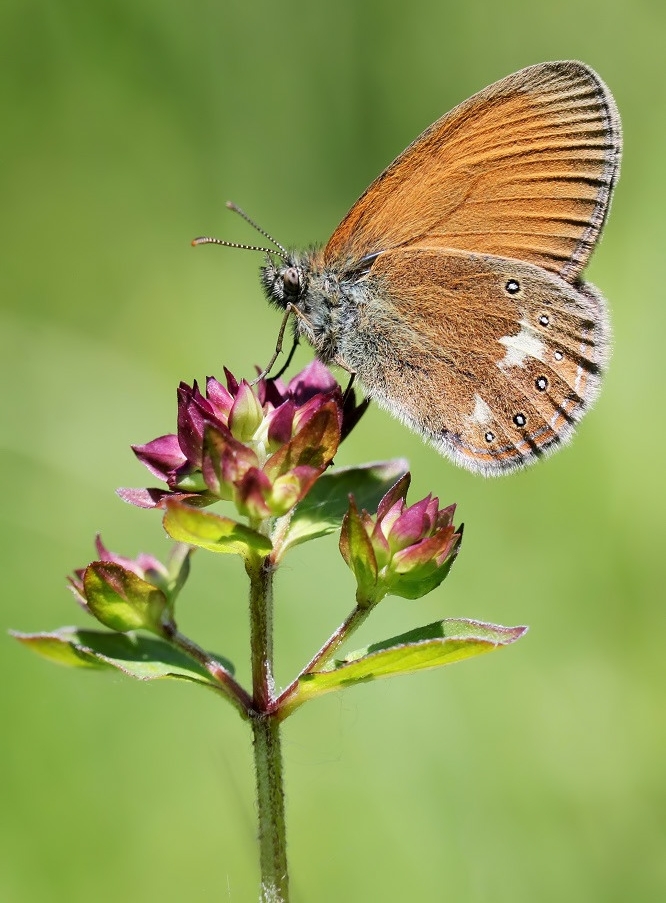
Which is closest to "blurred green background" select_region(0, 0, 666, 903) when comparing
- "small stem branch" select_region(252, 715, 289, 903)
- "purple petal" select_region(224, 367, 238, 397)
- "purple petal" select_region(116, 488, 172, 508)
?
"small stem branch" select_region(252, 715, 289, 903)

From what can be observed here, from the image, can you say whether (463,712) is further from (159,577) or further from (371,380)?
(159,577)

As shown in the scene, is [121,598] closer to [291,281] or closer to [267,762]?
[267,762]

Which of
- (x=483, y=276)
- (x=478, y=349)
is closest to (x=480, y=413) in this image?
(x=478, y=349)

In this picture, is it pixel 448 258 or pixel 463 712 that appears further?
pixel 463 712

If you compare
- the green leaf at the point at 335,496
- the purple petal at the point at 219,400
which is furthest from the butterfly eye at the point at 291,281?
the purple petal at the point at 219,400

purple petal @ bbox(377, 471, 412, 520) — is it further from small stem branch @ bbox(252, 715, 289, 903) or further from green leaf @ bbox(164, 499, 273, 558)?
small stem branch @ bbox(252, 715, 289, 903)

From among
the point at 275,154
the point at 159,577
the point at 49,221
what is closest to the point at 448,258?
the point at 159,577
